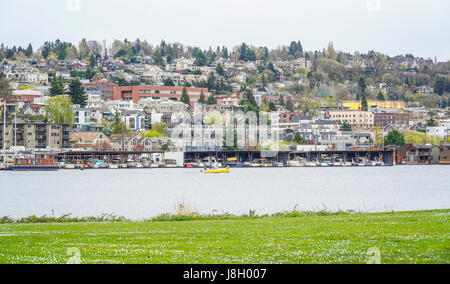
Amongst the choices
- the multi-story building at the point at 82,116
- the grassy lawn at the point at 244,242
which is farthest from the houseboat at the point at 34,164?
the grassy lawn at the point at 244,242

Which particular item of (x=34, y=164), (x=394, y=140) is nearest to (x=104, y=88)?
(x=394, y=140)

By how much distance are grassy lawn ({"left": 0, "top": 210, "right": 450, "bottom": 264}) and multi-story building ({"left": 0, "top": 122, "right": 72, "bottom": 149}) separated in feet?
284

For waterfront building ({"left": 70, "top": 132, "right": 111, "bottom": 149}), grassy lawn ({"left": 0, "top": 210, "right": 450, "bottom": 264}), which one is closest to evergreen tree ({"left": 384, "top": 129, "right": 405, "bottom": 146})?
waterfront building ({"left": 70, "top": 132, "right": 111, "bottom": 149})

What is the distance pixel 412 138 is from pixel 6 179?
3332 inches

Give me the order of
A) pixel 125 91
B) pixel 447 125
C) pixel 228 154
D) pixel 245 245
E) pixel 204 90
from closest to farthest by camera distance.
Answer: pixel 245 245, pixel 228 154, pixel 447 125, pixel 125 91, pixel 204 90

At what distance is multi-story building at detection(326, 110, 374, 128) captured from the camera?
530 feet

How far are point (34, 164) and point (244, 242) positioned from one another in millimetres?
79627

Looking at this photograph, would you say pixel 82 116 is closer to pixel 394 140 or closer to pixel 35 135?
pixel 35 135

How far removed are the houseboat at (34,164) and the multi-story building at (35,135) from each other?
32.7 feet

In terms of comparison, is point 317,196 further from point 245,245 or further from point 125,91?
point 125,91

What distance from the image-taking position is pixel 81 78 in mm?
189625

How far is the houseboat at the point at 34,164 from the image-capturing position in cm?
8725

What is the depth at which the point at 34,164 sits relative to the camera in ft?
289
